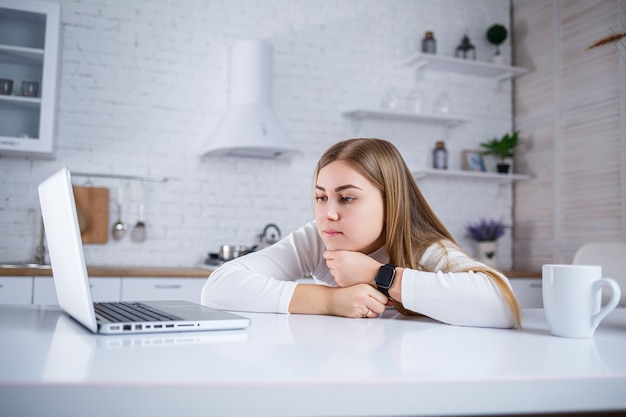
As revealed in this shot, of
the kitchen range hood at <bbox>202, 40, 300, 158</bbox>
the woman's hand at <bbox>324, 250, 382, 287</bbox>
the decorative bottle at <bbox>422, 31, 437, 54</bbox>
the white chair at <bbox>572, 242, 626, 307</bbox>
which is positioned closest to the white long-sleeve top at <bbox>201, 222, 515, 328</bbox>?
the woman's hand at <bbox>324, 250, 382, 287</bbox>

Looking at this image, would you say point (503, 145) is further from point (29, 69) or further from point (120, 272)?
point (29, 69)

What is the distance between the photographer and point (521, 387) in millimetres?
638

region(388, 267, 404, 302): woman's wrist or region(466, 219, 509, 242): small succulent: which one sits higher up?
region(466, 219, 509, 242): small succulent

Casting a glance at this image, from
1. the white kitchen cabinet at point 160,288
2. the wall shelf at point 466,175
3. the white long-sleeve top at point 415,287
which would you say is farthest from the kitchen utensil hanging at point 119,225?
the white long-sleeve top at point 415,287

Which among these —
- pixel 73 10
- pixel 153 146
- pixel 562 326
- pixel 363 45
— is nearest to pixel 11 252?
pixel 153 146

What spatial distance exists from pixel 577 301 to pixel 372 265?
47 centimetres

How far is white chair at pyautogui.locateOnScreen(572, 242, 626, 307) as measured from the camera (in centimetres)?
251

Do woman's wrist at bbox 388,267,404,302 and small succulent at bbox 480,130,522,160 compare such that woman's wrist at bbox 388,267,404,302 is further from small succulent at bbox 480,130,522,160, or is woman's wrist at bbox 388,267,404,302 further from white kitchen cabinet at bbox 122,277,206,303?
small succulent at bbox 480,130,522,160

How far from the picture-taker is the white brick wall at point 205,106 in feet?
11.7

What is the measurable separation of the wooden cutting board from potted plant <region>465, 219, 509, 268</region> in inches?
101

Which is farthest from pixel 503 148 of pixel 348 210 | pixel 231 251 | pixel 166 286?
pixel 348 210

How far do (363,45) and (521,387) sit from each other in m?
3.82

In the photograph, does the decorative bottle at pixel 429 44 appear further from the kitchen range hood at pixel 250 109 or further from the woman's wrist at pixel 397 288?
the woman's wrist at pixel 397 288

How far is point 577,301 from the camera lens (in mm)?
1001
